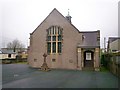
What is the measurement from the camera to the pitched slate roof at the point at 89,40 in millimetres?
30438

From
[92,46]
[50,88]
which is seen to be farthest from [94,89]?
[92,46]

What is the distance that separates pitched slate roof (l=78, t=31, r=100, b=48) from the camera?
3044 cm

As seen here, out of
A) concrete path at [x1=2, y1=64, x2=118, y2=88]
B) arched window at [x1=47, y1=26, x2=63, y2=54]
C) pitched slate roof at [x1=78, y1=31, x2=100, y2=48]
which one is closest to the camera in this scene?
concrete path at [x1=2, y1=64, x2=118, y2=88]

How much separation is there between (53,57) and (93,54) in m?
7.09

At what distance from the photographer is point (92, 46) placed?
98.5 feet

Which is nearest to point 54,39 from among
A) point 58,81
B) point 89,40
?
point 89,40

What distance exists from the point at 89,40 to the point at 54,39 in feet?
20.8

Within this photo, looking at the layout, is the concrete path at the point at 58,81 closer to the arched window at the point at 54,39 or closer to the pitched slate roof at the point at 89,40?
the pitched slate roof at the point at 89,40

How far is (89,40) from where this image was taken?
107 ft

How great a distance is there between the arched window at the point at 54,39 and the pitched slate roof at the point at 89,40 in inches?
151

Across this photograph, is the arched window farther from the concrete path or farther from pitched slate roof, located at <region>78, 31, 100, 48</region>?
the concrete path

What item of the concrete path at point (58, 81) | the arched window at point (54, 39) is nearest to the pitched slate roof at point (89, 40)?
the arched window at point (54, 39)

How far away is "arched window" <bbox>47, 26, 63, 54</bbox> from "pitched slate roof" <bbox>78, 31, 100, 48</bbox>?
151 inches

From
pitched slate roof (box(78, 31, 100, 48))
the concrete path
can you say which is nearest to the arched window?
pitched slate roof (box(78, 31, 100, 48))
